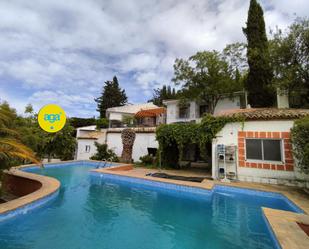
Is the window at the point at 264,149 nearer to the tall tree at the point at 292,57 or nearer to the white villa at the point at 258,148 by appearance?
the white villa at the point at 258,148

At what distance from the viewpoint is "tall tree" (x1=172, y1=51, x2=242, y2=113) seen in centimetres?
2372

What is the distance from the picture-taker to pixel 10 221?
539 cm

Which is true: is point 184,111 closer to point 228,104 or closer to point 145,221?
point 228,104

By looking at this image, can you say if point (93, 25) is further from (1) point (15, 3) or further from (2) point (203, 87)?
(2) point (203, 87)

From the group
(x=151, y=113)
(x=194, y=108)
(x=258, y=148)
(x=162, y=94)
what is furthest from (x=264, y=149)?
(x=162, y=94)

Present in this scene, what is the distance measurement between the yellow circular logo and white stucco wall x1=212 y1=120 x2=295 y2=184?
13670mm

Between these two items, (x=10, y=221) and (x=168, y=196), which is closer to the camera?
(x=10, y=221)

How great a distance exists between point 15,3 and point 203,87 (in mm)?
22133

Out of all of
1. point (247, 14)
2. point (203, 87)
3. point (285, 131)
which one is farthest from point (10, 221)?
point (247, 14)

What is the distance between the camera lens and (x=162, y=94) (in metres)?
57.4

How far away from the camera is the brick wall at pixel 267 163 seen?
31.9 feet

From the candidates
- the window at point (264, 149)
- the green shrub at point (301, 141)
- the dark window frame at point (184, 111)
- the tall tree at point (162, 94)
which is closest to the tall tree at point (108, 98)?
the tall tree at point (162, 94)

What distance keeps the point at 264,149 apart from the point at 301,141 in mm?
2243

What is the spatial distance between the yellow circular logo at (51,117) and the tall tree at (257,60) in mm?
22097
